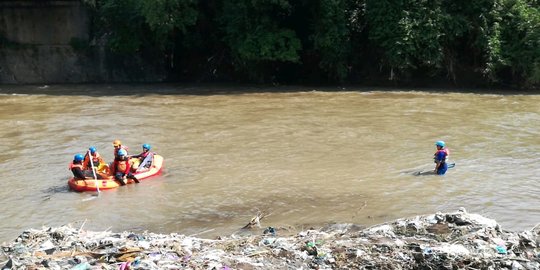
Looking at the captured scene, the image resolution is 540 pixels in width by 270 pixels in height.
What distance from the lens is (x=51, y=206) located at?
1165 cm

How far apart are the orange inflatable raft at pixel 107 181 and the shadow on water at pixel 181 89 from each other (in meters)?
12.3

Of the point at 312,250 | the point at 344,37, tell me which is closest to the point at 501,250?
the point at 312,250

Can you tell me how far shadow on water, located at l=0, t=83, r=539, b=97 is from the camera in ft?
83.1

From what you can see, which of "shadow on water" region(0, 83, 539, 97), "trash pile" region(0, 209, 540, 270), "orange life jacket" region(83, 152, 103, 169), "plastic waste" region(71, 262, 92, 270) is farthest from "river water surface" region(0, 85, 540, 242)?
"plastic waste" region(71, 262, 92, 270)

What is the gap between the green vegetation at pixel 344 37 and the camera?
24.9 m

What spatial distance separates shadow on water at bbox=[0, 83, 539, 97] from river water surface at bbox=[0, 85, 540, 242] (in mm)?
1092

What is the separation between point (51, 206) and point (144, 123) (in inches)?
316

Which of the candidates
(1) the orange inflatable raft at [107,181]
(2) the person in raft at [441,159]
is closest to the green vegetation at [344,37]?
(2) the person in raft at [441,159]

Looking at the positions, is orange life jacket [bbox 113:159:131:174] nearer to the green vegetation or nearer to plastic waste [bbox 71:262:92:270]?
plastic waste [bbox 71:262:92:270]

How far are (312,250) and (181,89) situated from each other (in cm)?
2079

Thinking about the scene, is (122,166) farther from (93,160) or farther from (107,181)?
(93,160)

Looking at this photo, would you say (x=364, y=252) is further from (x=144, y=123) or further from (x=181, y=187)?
(x=144, y=123)

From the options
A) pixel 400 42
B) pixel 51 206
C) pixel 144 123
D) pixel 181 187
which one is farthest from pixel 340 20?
pixel 51 206

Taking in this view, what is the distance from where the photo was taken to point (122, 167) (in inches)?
512
